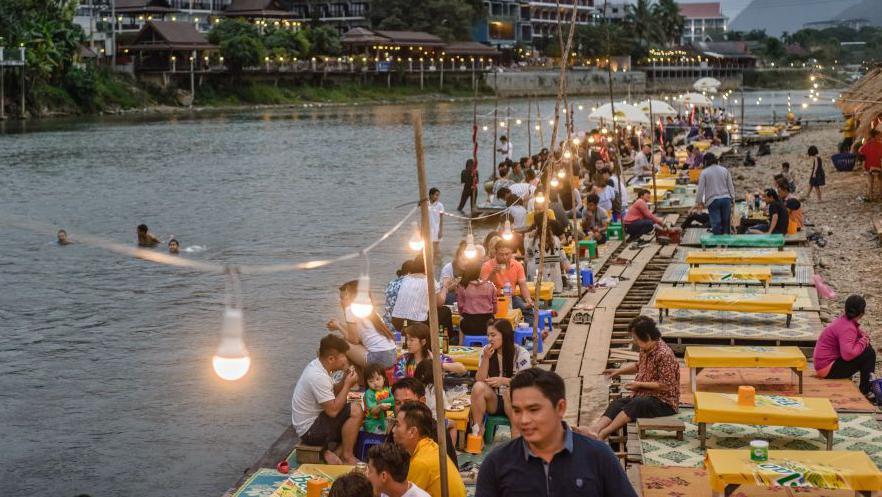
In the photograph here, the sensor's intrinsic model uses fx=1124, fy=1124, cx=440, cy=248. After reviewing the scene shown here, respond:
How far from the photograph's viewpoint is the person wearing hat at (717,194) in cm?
1756

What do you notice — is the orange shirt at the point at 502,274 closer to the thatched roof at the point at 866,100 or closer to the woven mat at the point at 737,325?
the woven mat at the point at 737,325

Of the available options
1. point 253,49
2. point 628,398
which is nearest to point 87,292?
point 628,398

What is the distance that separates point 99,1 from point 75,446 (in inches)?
3563

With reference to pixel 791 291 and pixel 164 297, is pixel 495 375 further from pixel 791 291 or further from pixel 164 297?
pixel 164 297

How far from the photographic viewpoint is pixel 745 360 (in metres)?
9.62

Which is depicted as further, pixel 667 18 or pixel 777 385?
pixel 667 18

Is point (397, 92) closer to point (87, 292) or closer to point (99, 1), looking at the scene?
point (99, 1)

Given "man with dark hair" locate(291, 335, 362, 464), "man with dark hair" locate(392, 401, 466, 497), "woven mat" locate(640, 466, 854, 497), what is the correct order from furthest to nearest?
"man with dark hair" locate(291, 335, 362, 464)
"woven mat" locate(640, 466, 854, 497)
"man with dark hair" locate(392, 401, 466, 497)

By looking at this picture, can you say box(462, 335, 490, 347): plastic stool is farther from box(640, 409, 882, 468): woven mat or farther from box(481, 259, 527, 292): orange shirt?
box(640, 409, 882, 468): woven mat

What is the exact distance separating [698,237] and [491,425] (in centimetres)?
1029

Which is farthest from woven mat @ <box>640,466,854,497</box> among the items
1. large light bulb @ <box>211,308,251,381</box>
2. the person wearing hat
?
the person wearing hat

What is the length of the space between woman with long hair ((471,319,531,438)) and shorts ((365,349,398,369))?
1.11 metres

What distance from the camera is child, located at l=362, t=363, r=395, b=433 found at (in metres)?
8.75

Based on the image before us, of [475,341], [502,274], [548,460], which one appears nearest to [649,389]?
[475,341]
